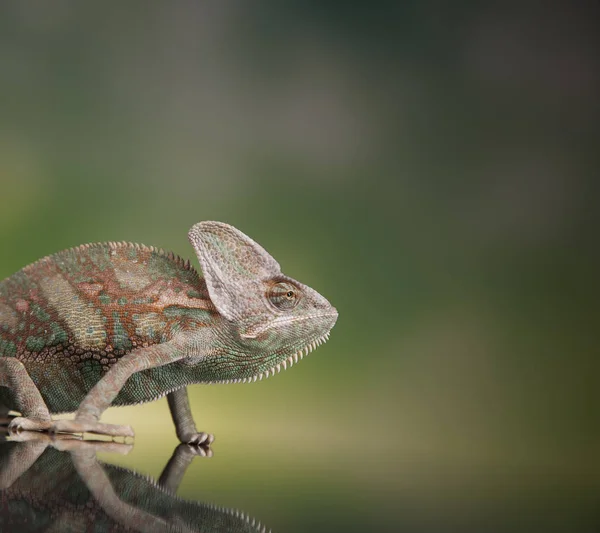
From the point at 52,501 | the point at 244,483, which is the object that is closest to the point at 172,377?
the point at 244,483

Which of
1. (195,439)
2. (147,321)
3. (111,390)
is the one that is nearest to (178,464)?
(111,390)

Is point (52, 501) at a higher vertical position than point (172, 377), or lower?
higher

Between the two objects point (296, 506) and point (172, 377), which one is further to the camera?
point (172, 377)

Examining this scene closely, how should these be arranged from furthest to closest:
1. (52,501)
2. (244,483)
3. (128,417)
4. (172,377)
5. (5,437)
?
(128,417) → (172,377) → (5,437) → (244,483) → (52,501)

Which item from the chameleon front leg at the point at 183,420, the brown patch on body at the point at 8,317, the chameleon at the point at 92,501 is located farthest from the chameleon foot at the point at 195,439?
the chameleon at the point at 92,501

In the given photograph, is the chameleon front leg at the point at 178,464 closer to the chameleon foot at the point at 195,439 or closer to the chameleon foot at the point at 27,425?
the chameleon foot at the point at 195,439

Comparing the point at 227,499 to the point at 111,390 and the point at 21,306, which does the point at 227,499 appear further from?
the point at 21,306

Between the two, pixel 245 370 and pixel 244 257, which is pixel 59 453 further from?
pixel 244 257
